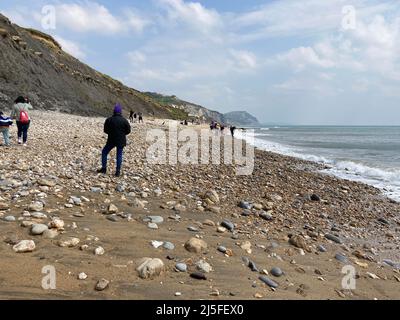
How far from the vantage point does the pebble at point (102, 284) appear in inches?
171

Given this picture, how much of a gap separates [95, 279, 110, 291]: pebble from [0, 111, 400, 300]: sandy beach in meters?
0.05

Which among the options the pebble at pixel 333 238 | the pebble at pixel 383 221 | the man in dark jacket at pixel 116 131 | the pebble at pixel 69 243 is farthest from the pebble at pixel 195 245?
the pebble at pixel 383 221

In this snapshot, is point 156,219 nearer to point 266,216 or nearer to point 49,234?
point 49,234

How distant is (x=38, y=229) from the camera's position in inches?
226

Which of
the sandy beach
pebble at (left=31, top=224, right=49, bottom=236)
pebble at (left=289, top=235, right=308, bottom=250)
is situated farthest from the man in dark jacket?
pebble at (left=289, top=235, right=308, bottom=250)

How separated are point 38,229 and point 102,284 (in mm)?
2016

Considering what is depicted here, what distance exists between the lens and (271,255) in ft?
21.0

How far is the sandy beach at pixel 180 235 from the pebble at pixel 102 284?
0.05 meters

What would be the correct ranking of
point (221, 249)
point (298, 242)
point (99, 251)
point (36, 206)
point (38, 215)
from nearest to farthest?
point (99, 251)
point (221, 249)
point (38, 215)
point (36, 206)
point (298, 242)

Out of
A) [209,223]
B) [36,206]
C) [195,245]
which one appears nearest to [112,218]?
[36,206]

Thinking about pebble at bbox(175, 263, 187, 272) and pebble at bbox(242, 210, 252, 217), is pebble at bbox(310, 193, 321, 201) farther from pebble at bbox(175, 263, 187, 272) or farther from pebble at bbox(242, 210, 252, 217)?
pebble at bbox(175, 263, 187, 272)

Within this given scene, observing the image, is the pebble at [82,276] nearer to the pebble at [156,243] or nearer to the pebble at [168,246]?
the pebble at [156,243]

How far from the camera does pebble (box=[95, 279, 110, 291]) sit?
4355 mm
